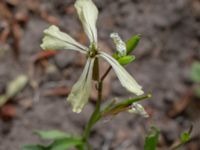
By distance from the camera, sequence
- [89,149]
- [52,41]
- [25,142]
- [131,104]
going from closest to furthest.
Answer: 1. [52,41]
2. [131,104]
3. [89,149]
4. [25,142]

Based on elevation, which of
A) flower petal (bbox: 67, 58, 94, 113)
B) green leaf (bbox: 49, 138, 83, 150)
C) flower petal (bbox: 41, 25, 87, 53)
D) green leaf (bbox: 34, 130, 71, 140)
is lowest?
green leaf (bbox: 34, 130, 71, 140)

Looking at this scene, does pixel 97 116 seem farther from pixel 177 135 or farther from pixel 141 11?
pixel 141 11

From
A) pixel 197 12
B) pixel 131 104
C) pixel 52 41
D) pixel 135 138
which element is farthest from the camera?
pixel 197 12

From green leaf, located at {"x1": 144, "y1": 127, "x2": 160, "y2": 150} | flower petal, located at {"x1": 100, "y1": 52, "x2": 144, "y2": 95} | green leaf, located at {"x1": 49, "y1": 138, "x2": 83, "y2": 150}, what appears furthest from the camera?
green leaf, located at {"x1": 49, "y1": 138, "x2": 83, "y2": 150}

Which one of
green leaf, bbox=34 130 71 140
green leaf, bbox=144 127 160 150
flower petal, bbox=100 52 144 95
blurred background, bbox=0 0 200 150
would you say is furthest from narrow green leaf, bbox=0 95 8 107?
flower petal, bbox=100 52 144 95

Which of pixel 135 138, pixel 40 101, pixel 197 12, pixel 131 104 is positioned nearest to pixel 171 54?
pixel 197 12

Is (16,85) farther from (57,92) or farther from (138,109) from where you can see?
(138,109)

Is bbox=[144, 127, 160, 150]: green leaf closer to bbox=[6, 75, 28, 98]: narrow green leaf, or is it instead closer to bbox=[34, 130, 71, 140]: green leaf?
bbox=[34, 130, 71, 140]: green leaf

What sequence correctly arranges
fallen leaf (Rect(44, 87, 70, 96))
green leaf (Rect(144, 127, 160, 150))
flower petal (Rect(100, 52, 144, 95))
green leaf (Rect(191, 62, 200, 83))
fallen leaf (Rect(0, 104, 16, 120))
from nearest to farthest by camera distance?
flower petal (Rect(100, 52, 144, 95)) → green leaf (Rect(144, 127, 160, 150)) → fallen leaf (Rect(0, 104, 16, 120)) → fallen leaf (Rect(44, 87, 70, 96)) → green leaf (Rect(191, 62, 200, 83))

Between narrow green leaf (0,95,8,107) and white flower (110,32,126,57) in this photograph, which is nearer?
white flower (110,32,126,57)
